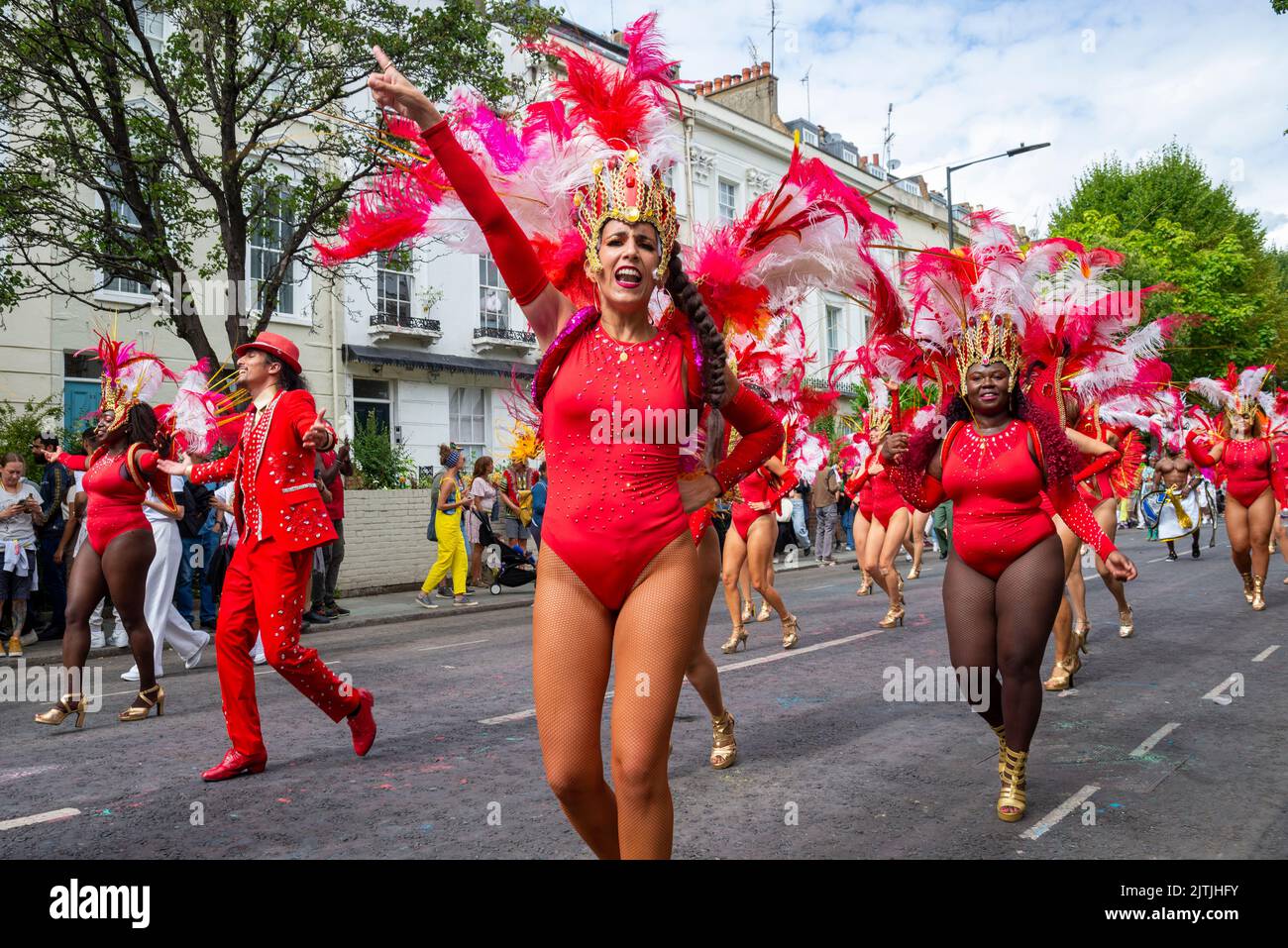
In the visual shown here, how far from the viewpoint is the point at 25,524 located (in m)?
10.3

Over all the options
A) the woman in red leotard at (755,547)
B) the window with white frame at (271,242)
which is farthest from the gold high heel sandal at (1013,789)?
the window with white frame at (271,242)

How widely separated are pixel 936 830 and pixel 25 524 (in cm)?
954

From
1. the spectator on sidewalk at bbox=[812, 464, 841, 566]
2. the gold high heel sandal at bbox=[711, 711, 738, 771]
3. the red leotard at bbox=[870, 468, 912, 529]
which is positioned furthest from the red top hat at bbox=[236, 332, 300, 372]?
the spectator on sidewalk at bbox=[812, 464, 841, 566]

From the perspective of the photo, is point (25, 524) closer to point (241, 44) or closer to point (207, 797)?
point (241, 44)

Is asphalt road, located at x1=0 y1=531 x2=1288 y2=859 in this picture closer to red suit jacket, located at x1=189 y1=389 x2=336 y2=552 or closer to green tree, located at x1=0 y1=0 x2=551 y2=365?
red suit jacket, located at x1=189 y1=389 x2=336 y2=552

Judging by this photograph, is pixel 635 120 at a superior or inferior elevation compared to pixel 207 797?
superior

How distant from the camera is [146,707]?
680 centimetres

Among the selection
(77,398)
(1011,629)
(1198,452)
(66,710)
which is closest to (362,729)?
(66,710)

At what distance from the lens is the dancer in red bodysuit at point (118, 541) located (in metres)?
6.52

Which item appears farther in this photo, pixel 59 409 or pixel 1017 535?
pixel 59 409

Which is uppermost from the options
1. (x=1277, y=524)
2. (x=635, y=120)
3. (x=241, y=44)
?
(x=241, y=44)
